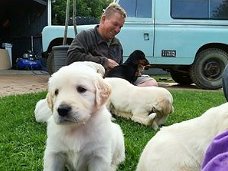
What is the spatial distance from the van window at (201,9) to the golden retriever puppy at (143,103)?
5.49m

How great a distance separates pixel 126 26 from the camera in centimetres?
1000

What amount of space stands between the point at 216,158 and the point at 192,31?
9219 millimetres

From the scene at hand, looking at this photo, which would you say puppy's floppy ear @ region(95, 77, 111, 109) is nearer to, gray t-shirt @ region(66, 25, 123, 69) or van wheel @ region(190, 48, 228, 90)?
gray t-shirt @ region(66, 25, 123, 69)

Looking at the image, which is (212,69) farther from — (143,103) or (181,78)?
(143,103)

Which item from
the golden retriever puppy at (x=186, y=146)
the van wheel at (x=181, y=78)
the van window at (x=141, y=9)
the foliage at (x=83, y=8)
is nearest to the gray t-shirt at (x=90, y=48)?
the golden retriever puppy at (x=186, y=146)

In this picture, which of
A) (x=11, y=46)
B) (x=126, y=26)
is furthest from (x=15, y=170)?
(x=11, y=46)

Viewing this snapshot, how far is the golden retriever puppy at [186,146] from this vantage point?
2271 millimetres

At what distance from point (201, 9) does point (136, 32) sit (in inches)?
63.8

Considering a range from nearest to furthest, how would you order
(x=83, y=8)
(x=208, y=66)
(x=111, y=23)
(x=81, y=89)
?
(x=81, y=89) < (x=111, y=23) < (x=208, y=66) < (x=83, y=8)

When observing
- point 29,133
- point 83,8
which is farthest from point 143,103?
point 83,8

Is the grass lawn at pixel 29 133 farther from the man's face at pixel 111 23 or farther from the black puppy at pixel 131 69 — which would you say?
the man's face at pixel 111 23

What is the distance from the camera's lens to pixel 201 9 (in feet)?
33.8

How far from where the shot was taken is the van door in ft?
32.4

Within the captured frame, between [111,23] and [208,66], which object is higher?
[111,23]
